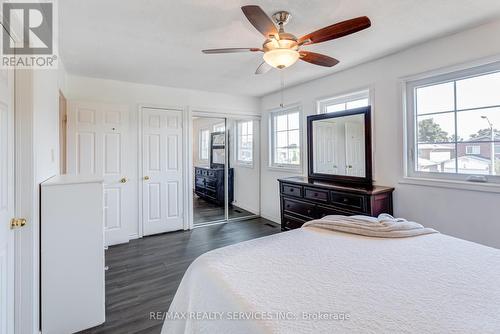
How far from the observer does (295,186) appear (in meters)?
3.43

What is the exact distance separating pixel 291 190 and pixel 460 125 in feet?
6.43

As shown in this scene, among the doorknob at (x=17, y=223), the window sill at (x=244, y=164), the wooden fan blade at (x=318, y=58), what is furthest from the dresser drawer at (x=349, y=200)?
the doorknob at (x=17, y=223)

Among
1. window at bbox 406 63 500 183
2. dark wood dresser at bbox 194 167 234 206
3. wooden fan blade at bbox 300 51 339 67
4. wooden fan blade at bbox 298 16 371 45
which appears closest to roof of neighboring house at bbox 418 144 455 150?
window at bbox 406 63 500 183

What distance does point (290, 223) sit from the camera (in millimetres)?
3572

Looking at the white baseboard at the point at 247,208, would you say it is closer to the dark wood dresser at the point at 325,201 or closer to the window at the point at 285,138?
the window at the point at 285,138

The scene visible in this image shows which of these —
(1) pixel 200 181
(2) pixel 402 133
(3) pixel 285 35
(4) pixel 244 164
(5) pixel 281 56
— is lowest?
(1) pixel 200 181

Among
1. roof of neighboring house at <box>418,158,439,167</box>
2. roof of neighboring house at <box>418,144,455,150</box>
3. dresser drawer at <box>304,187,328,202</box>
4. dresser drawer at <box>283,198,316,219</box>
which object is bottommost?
dresser drawer at <box>283,198,316,219</box>

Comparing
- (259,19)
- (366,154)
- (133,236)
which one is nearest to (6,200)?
(259,19)

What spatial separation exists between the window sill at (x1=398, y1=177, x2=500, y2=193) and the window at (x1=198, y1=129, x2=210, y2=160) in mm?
3827

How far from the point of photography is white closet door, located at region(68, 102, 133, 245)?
10.7 feet

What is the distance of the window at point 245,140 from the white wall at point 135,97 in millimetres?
643

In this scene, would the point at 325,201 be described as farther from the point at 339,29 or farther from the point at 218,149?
the point at 218,149

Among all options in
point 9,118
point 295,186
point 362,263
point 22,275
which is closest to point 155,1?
point 9,118

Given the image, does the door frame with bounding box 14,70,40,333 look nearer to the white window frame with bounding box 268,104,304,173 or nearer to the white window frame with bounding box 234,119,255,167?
the white window frame with bounding box 268,104,304,173
